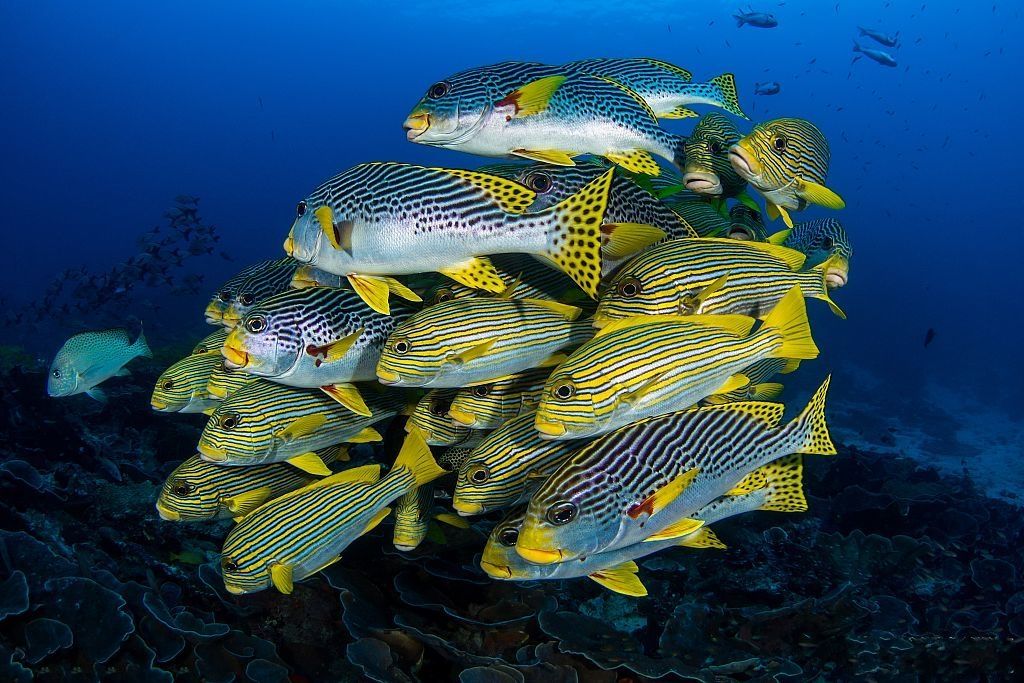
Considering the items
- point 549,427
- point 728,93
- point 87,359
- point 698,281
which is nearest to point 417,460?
point 549,427

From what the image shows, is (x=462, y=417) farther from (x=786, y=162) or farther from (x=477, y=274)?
(x=786, y=162)

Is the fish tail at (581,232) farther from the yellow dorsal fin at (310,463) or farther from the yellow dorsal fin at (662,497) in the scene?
the yellow dorsal fin at (310,463)

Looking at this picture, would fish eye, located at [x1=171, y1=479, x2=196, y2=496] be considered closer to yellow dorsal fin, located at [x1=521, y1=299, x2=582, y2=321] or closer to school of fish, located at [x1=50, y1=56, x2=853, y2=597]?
school of fish, located at [x1=50, y1=56, x2=853, y2=597]

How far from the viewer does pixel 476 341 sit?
2.93 m

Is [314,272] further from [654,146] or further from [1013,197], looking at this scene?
[1013,197]

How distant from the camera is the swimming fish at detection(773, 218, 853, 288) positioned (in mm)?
3596

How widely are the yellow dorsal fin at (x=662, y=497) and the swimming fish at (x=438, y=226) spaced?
36.7 inches

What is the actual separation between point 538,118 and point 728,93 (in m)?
1.65

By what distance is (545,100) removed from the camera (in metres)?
2.98

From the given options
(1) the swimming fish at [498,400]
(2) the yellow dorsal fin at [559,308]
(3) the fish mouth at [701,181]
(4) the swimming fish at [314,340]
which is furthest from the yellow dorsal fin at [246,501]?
(3) the fish mouth at [701,181]

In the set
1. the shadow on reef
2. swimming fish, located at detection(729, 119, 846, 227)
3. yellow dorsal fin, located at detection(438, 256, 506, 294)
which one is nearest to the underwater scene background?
the shadow on reef

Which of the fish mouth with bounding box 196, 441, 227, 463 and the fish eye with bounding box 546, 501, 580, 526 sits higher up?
the fish eye with bounding box 546, 501, 580, 526

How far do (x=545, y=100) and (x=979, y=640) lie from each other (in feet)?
18.4

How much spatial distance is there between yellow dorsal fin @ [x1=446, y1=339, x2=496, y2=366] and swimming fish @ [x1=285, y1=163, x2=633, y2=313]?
308 mm
